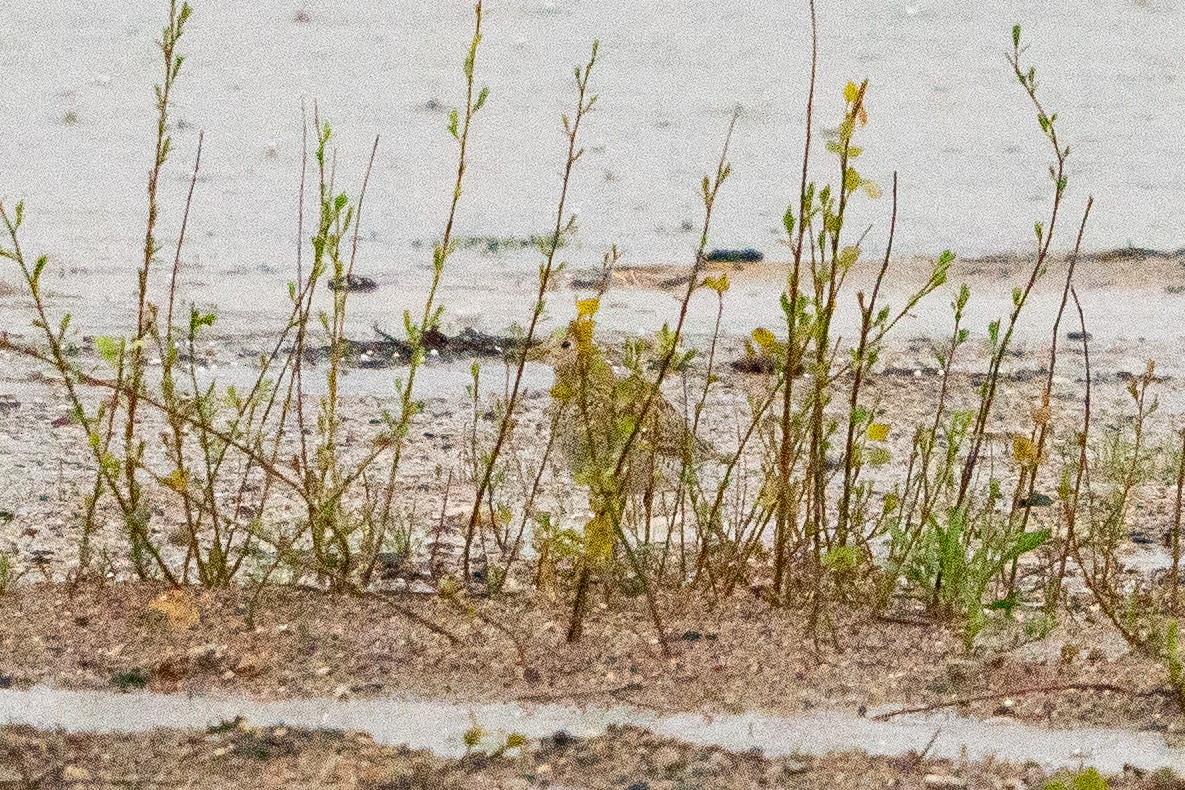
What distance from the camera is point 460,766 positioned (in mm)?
2164

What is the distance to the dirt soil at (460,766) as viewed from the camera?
6.94 feet

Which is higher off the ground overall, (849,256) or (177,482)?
(849,256)

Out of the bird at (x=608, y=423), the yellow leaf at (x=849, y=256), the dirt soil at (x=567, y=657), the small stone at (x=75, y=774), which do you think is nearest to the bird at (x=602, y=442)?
the bird at (x=608, y=423)

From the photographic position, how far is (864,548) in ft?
9.49

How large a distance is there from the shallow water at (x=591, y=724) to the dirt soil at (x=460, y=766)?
0.03 m

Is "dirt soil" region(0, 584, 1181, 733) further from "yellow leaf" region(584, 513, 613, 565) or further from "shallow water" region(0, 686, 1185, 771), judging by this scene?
"yellow leaf" region(584, 513, 613, 565)

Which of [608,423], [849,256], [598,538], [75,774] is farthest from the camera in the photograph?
[608,423]

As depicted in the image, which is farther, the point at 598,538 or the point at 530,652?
the point at 530,652

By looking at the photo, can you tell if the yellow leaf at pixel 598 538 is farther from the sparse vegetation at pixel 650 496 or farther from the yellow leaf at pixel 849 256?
the yellow leaf at pixel 849 256

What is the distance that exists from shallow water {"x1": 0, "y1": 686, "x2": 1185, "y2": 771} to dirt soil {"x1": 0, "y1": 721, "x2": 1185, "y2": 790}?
35 mm

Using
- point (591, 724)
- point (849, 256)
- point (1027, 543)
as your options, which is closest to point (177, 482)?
point (591, 724)

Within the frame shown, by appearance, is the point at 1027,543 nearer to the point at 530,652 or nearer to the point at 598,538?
the point at 598,538

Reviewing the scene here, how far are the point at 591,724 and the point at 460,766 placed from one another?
0.74ft

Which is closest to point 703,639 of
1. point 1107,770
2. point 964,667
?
point 964,667
